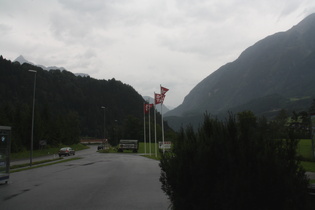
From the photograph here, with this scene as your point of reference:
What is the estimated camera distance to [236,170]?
4.21m

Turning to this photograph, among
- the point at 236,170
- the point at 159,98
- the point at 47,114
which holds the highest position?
the point at 47,114

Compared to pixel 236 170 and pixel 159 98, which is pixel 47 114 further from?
pixel 236 170

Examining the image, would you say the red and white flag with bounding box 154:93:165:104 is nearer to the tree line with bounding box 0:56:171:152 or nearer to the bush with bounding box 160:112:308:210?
the bush with bounding box 160:112:308:210

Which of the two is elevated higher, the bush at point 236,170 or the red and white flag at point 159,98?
the red and white flag at point 159,98

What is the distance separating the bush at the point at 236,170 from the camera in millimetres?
4020

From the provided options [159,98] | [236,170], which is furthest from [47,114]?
[236,170]

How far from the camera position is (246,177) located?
13.4 feet

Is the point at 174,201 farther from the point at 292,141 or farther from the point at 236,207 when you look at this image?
the point at 292,141

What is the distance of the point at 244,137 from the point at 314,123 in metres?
19.0

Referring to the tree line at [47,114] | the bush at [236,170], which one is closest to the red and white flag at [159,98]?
the bush at [236,170]

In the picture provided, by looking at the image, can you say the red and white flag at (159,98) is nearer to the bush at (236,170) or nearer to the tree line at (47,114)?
the bush at (236,170)

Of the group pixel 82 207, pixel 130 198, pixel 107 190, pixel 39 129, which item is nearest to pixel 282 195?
pixel 82 207

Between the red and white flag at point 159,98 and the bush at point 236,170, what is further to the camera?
the red and white flag at point 159,98

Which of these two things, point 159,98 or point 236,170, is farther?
point 159,98
